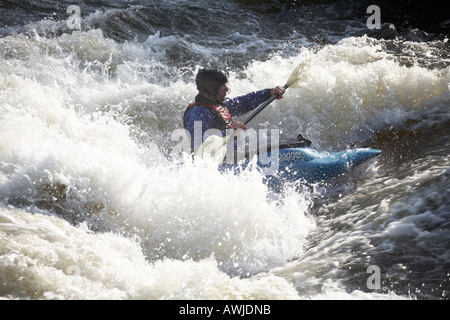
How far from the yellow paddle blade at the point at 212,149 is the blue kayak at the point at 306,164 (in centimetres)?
13

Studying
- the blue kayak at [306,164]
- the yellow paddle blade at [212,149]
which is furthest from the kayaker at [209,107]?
the blue kayak at [306,164]

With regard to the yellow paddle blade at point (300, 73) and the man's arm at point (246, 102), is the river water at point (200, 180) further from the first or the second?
the man's arm at point (246, 102)

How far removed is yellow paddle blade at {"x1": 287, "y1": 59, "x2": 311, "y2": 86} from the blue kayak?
1666 millimetres

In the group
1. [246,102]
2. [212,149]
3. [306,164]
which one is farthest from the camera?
[246,102]

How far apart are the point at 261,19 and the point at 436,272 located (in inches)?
346

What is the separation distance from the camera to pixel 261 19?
1048cm

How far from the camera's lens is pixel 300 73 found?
6141 mm

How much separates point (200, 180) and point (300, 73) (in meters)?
2.90

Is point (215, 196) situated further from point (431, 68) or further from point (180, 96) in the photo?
point (431, 68)

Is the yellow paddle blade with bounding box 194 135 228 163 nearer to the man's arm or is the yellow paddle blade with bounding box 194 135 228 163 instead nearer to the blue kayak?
the blue kayak

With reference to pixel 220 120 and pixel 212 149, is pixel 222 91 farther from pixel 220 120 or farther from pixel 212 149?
pixel 212 149

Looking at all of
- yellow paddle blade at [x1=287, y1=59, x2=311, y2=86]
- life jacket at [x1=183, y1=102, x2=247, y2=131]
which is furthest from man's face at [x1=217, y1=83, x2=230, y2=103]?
yellow paddle blade at [x1=287, y1=59, x2=311, y2=86]

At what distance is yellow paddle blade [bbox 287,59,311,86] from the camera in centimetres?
604

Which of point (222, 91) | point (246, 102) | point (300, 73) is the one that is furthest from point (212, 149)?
point (300, 73)
